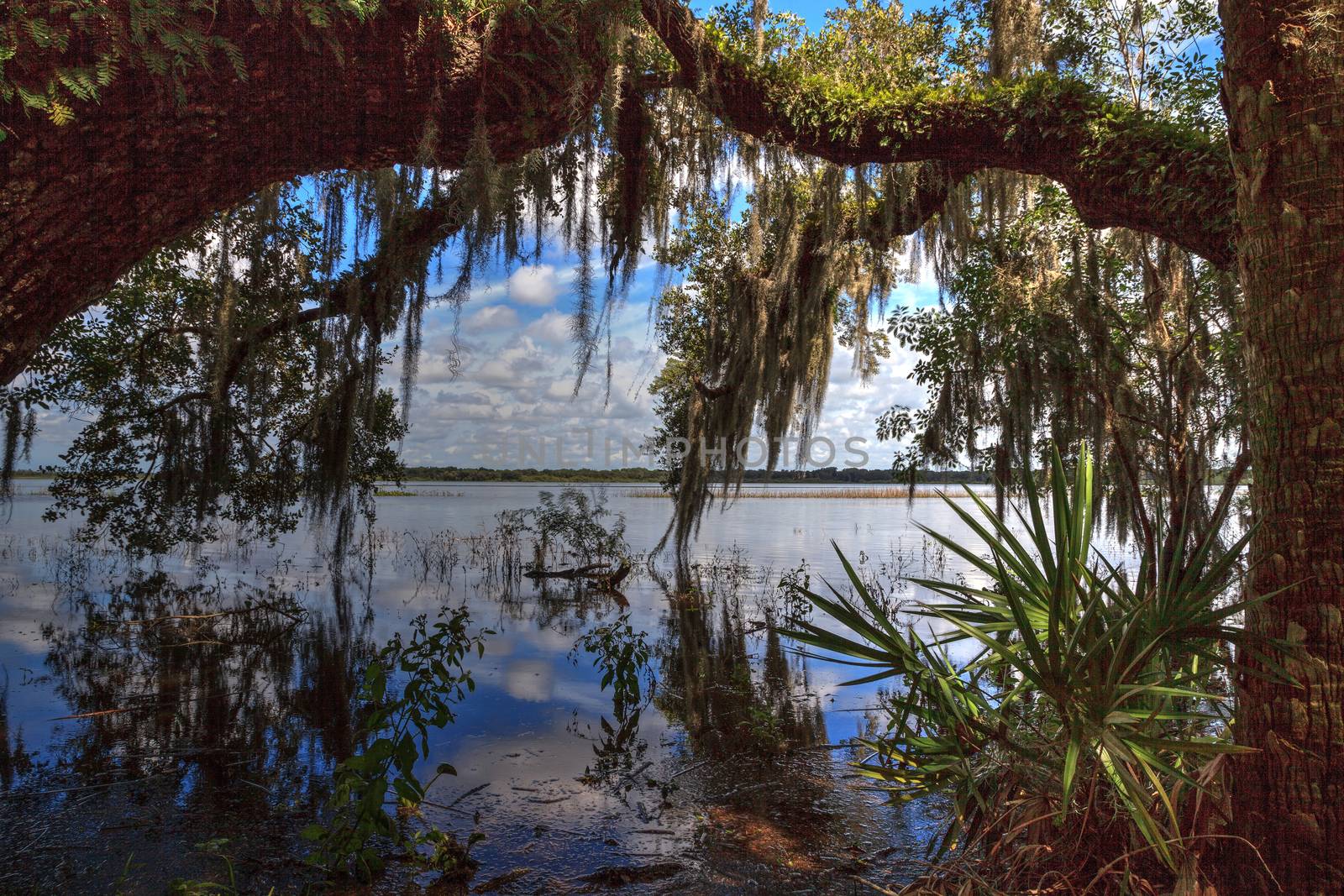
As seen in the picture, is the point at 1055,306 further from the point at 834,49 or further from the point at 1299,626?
the point at 1299,626

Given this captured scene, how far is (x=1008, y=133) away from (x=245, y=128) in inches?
184

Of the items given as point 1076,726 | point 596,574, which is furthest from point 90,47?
point 596,574

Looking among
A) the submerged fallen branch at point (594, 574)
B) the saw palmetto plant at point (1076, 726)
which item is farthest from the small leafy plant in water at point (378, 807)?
the submerged fallen branch at point (594, 574)

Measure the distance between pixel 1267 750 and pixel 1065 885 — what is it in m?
0.67

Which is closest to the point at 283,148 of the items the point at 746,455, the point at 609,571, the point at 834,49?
the point at 746,455

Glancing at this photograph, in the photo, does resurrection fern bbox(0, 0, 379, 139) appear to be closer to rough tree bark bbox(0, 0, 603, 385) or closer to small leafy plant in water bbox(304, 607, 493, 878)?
rough tree bark bbox(0, 0, 603, 385)

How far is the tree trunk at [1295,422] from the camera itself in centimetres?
194

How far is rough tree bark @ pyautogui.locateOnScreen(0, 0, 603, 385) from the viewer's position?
2.81 m

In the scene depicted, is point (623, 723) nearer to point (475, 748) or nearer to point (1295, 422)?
point (475, 748)

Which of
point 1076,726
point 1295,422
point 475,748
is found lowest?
point 475,748

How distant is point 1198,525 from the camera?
6.93m

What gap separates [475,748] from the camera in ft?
16.0

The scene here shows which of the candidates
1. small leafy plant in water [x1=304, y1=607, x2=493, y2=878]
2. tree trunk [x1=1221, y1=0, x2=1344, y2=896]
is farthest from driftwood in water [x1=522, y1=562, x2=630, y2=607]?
tree trunk [x1=1221, y1=0, x2=1344, y2=896]

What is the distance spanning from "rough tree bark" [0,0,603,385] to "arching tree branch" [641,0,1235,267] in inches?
48.6
